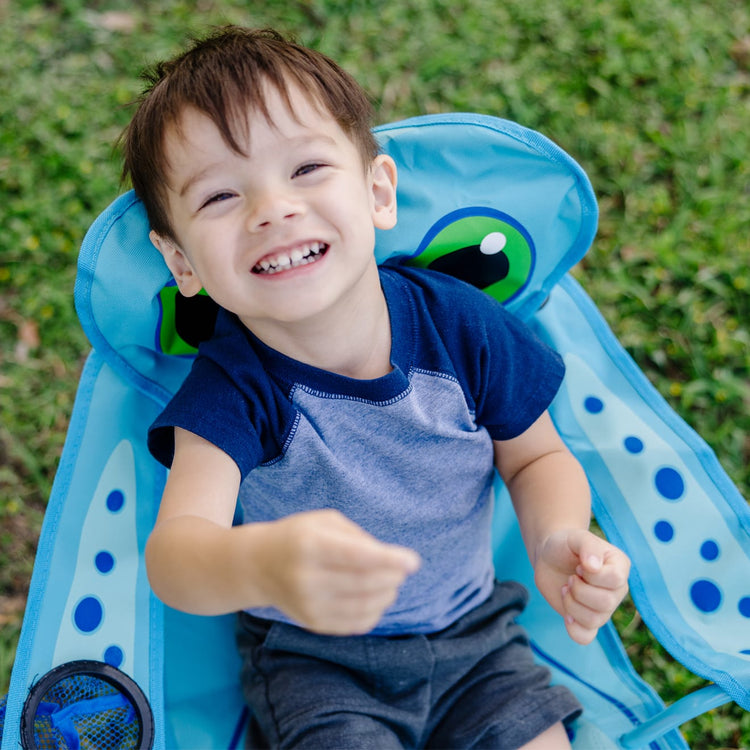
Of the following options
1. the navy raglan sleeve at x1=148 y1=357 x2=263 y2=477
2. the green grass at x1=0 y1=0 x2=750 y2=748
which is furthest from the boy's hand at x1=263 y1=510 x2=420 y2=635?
the green grass at x1=0 y1=0 x2=750 y2=748

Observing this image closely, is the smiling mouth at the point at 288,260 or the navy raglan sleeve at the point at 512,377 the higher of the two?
the smiling mouth at the point at 288,260

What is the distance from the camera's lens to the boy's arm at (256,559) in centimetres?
85

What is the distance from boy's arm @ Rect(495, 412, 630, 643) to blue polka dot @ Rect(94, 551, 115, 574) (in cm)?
75

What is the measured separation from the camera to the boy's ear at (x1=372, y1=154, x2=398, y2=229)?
1410mm

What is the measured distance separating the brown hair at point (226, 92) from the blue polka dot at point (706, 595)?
0.95 m

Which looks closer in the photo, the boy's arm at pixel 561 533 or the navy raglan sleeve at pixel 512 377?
the boy's arm at pixel 561 533

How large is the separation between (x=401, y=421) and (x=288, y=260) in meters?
0.35

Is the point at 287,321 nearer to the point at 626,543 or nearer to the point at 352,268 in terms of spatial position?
the point at 352,268

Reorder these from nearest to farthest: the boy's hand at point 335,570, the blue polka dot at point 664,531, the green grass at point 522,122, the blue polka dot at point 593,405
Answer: the boy's hand at point 335,570 → the blue polka dot at point 664,531 → the blue polka dot at point 593,405 → the green grass at point 522,122

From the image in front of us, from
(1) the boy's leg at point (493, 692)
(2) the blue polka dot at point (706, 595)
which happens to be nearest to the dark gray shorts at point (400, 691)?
(1) the boy's leg at point (493, 692)

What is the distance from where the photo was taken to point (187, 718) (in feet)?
5.31

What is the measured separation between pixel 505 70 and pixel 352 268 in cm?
174

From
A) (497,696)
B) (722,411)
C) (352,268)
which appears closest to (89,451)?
(352,268)

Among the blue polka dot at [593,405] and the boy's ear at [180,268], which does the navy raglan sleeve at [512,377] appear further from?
the boy's ear at [180,268]
